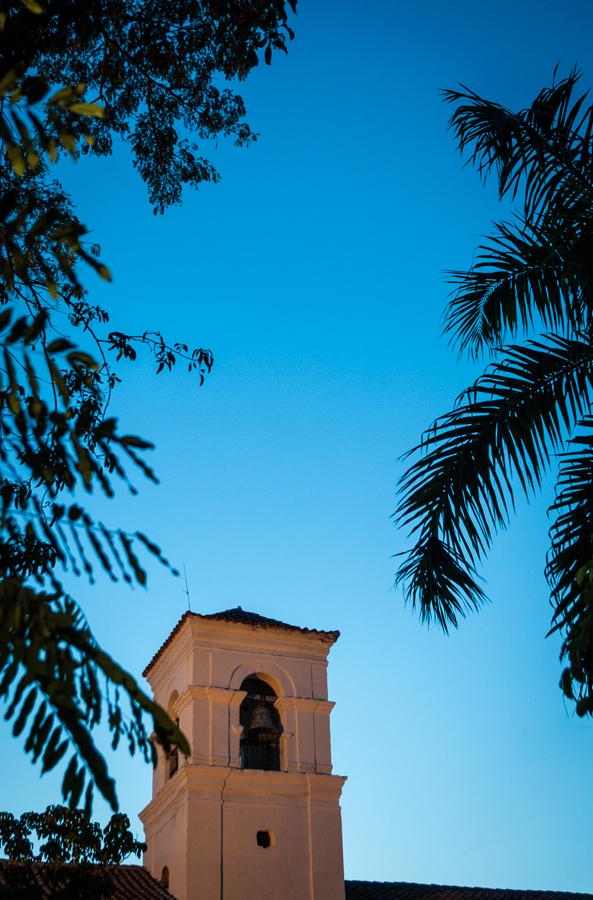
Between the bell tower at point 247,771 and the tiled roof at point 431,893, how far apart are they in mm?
1419

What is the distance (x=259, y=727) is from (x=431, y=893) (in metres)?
4.56

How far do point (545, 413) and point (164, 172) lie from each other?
13.0 ft

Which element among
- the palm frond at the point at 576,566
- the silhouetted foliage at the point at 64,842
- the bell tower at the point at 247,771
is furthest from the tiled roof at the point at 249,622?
the palm frond at the point at 576,566

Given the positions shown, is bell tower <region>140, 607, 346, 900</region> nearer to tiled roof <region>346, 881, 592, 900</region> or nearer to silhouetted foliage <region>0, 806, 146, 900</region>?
tiled roof <region>346, 881, 592, 900</region>

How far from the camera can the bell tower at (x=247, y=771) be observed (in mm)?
16203

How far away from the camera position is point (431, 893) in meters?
18.6

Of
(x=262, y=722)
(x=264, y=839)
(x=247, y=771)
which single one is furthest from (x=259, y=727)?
(x=264, y=839)

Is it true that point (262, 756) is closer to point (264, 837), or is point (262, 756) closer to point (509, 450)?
point (264, 837)

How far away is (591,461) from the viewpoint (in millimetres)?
6609

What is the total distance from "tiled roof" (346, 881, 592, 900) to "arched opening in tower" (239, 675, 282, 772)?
273cm

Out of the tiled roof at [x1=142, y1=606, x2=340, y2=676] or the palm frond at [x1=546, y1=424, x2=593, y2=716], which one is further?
the tiled roof at [x1=142, y1=606, x2=340, y2=676]

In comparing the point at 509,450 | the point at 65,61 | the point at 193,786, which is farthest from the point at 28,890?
the point at 193,786

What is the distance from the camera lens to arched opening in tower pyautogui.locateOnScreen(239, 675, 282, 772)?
17.5 metres

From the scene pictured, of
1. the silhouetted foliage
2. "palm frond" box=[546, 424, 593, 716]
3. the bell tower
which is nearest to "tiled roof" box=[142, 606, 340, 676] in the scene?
the bell tower
